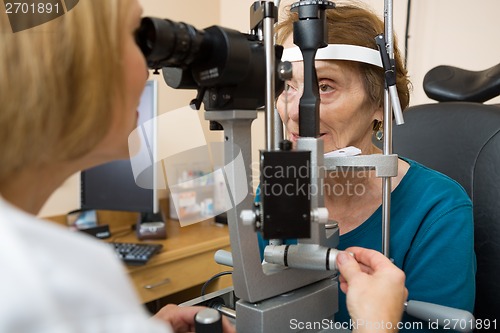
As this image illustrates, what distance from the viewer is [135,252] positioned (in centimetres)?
153

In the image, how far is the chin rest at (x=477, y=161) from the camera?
3.34 feet

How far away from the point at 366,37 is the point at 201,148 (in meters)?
0.44

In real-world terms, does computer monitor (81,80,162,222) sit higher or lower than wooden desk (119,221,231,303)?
higher

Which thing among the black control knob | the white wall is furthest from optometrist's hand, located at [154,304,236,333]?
the white wall

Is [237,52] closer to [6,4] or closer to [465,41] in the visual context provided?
[6,4]

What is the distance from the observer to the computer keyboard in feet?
4.84

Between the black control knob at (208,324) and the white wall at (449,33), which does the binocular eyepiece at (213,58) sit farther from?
the white wall at (449,33)

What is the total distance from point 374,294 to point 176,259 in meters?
1.13

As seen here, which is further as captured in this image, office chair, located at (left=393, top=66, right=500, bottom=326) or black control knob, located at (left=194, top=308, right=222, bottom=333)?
office chair, located at (left=393, top=66, right=500, bottom=326)

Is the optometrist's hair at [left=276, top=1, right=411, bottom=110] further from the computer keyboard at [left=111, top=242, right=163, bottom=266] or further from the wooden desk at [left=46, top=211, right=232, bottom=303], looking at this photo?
the computer keyboard at [left=111, top=242, right=163, bottom=266]

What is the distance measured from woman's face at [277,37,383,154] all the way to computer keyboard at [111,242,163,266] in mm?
810

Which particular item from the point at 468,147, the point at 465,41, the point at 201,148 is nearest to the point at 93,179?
the point at 201,148

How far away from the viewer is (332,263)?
64cm

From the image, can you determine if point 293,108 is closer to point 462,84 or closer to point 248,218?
point 248,218
